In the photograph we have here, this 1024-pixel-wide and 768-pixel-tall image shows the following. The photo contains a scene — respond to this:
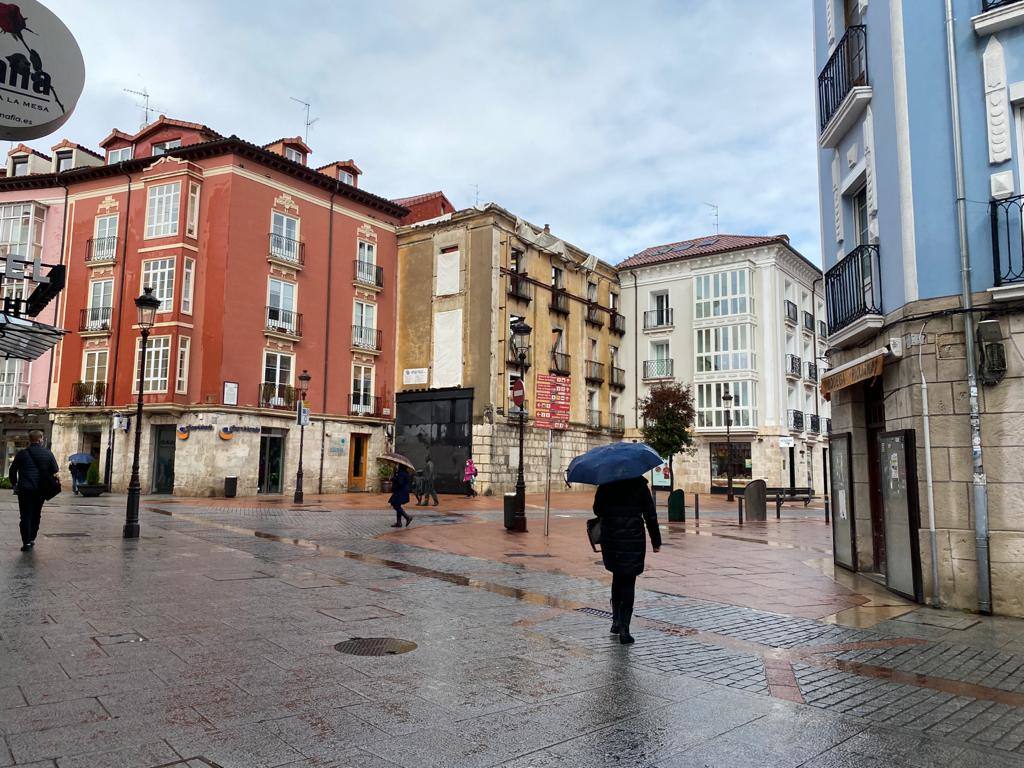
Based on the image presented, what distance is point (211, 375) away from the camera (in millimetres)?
28453

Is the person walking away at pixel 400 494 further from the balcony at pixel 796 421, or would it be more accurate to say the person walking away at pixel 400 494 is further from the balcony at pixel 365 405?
the balcony at pixel 796 421

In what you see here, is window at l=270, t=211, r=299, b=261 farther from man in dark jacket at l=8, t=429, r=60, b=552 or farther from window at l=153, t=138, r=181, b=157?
man in dark jacket at l=8, t=429, r=60, b=552

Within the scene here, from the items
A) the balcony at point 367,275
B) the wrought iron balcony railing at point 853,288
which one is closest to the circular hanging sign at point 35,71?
the wrought iron balcony railing at point 853,288

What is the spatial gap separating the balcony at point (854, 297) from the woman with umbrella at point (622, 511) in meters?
4.83

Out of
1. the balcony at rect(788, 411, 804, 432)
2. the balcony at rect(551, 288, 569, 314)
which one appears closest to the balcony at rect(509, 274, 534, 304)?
the balcony at rect(551, 288, 569, 314)

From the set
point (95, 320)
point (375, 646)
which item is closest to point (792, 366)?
point (95, 320)

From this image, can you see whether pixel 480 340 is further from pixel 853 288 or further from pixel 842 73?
pixel 853 288

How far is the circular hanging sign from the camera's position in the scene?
17.1 feet

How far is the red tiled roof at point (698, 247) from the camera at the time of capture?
4098 centimetres

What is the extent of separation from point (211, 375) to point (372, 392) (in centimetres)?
832

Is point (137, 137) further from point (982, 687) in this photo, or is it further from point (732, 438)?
point (982, 687)

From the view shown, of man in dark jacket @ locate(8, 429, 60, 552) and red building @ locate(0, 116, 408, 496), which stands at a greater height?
red building @ locate(0, 116, 408, 496)

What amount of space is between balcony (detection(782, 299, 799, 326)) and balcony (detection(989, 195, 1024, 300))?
1359 inches

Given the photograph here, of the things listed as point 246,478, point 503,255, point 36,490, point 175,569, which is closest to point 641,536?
point 175,569
